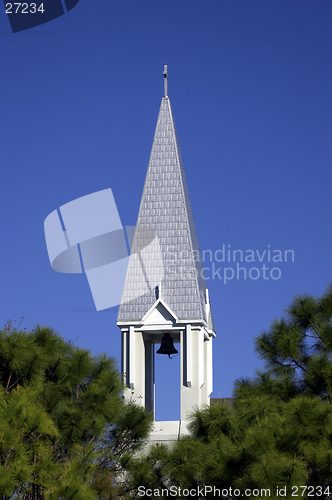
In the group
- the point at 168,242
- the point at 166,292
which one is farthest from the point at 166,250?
the point at 166,292

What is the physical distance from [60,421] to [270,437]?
3663 millimetres

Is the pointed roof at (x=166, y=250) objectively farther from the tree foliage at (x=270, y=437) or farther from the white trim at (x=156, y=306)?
the tree foliage at (x=270, y=437)

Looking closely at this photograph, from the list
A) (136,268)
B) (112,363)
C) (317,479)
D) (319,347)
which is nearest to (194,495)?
(317,479)

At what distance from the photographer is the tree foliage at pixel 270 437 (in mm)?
11914

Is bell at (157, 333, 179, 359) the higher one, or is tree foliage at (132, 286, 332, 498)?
bell at (157, 333, 179, 359)

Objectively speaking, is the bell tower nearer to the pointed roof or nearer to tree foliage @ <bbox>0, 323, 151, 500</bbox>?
the pointed roof

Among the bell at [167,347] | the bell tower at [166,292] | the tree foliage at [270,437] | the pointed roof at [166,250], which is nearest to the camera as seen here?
the tree foliage at [270,437]

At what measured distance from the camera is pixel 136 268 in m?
24.1

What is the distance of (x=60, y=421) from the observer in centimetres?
1384

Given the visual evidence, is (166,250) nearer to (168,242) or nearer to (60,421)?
(168,242)

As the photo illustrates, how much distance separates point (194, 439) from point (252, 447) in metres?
2.01

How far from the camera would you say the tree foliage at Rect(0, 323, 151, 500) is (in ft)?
39.7

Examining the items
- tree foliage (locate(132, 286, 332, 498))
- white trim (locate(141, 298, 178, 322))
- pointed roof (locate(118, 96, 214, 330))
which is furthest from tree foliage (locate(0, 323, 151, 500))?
pointed roof (locate(118, 96, 214, 330))

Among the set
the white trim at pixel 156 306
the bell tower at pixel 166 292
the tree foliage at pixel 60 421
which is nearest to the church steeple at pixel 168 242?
the bell tower at pixel 166 292
